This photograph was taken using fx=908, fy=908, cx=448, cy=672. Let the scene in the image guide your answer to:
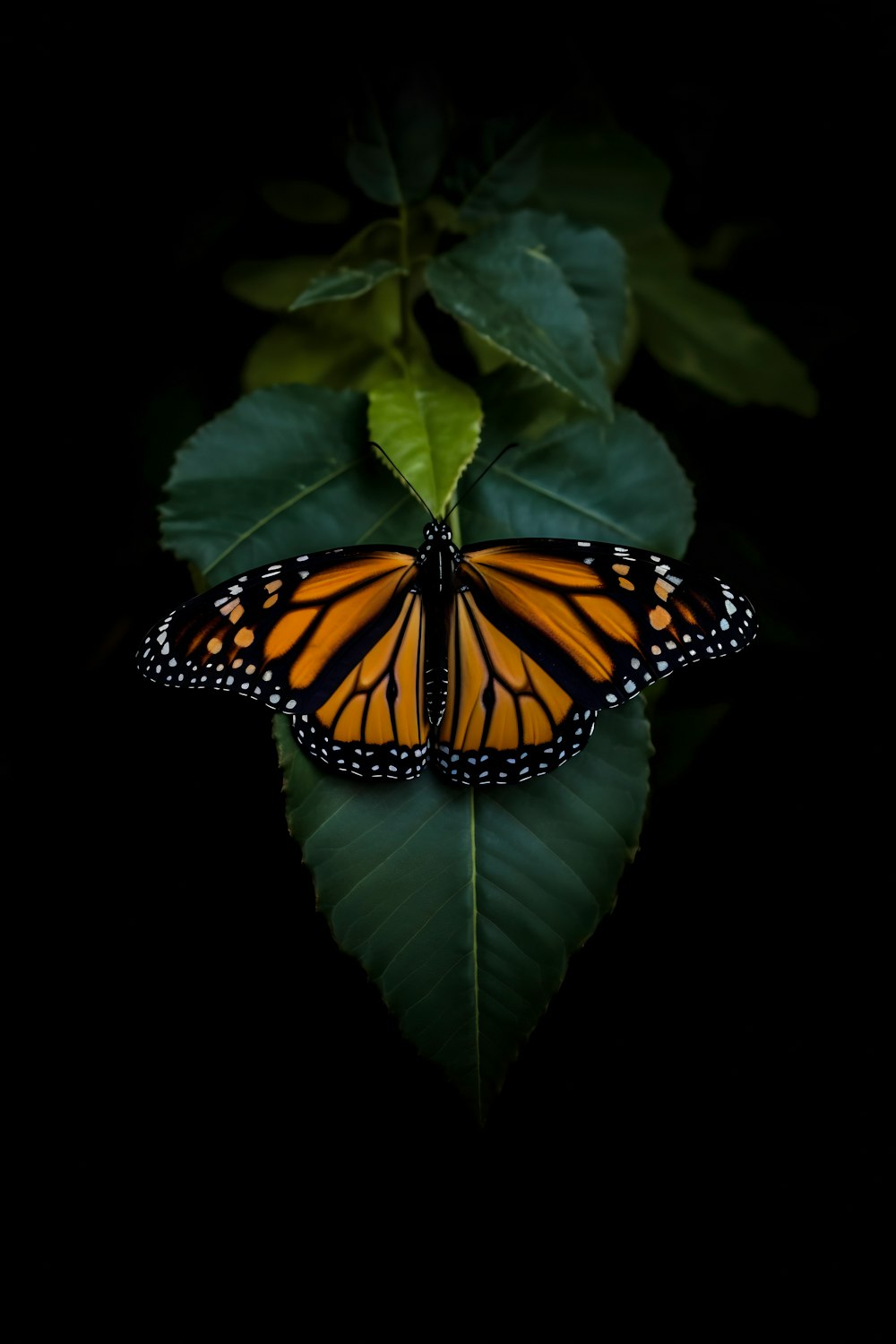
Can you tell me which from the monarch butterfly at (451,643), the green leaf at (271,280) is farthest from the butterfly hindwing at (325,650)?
the green leaf at (271,280)

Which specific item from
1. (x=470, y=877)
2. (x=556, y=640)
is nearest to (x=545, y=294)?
(x=556, y=640)

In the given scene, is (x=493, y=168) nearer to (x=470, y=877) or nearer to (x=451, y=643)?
(x=451, y=643)

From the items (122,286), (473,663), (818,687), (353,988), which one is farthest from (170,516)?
(818,687)

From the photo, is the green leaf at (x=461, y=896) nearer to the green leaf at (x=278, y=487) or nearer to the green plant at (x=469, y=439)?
the green plant at (x=469, y=439)

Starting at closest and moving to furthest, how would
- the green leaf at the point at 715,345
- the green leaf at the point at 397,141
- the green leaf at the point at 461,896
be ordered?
the green leaf at the point at 461,896, the green leaf at the point at 397,141, the green leaf at the point at 715,345

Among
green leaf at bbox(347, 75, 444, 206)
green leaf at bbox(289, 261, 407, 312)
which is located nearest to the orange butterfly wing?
green leaf at bbox(289, 261, 407, 312)

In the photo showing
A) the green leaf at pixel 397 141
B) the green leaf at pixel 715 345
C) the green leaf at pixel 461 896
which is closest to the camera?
the green leaf at pixel 461 896

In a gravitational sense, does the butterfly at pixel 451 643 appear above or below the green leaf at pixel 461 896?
above
